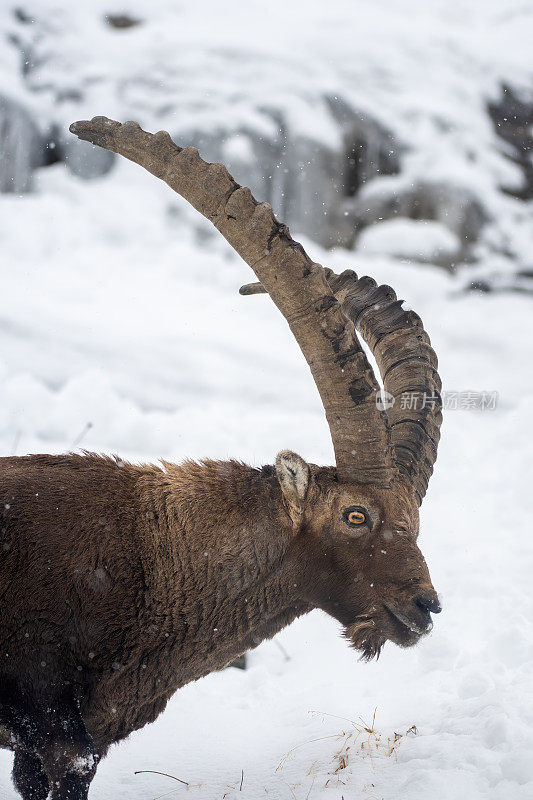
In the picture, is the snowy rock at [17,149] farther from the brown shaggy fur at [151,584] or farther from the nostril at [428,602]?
the nostril at [428,602]

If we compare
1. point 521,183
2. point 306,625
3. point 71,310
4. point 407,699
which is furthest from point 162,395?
point 521,183

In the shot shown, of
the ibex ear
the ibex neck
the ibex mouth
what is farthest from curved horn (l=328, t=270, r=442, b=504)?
the ibex neck

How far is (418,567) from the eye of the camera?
14.9 feet

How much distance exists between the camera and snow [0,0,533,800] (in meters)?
5.80

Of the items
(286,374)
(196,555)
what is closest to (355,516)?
(196,555)

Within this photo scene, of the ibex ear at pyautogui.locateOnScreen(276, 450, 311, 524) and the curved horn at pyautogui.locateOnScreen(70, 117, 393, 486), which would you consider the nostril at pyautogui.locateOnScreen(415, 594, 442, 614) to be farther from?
the ibex ear at pyautogui.locateOnScreen(276, 450, 311, 524)

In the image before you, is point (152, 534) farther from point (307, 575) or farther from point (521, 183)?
point (521, 183)

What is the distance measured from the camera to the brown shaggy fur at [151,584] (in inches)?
169

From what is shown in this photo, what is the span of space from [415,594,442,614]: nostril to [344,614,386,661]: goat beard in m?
0.34

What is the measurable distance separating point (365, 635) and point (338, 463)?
1.15 m

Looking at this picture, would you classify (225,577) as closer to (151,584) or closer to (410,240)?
(151,584)

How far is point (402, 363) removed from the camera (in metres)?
5.82

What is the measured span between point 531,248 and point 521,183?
318 centimetres

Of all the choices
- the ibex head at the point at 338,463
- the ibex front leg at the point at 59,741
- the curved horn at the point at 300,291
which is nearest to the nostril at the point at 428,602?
the ibex head at the point at 338,463
